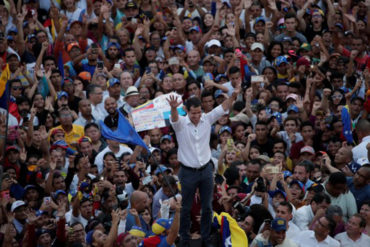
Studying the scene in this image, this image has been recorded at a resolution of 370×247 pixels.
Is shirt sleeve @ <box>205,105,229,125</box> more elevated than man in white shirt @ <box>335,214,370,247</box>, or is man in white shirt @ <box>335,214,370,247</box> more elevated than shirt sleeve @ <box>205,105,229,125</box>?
shirt sleeve @ <box>205,105,229,125</box>

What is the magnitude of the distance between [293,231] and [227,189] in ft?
4.23

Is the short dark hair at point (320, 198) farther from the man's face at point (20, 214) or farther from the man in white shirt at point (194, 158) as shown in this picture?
the man's face at point (20, 214)

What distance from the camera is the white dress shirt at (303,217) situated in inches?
524

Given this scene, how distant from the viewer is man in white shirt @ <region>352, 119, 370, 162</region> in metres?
14.9

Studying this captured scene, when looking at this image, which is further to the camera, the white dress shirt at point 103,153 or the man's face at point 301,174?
the white dress shirt at point 103,153

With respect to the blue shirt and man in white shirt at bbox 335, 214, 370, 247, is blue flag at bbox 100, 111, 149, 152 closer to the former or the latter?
the blue shirt

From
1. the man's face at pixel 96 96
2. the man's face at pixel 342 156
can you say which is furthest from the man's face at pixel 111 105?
the man's face at pixel 342 156

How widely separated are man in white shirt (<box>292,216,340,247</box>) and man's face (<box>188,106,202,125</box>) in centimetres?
208

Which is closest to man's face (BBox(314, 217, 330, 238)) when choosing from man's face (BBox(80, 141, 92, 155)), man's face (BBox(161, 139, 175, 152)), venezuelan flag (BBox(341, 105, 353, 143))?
venezuelan flag (BBox(341, 105, 353, 143))

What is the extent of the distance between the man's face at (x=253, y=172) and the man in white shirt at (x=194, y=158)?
1.99m

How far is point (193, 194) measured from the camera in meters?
12.5

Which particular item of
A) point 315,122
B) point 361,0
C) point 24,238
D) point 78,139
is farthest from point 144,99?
point 361,0

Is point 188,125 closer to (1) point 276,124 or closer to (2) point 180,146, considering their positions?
(2) point 180,146

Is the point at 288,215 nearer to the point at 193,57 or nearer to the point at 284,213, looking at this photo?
Result: the point at 284,213
